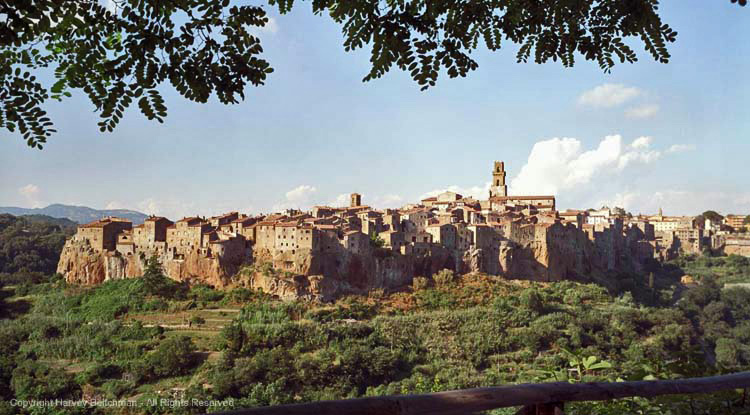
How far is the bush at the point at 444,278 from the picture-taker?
27375 mm

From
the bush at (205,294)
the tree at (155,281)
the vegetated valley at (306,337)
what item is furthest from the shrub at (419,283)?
the tree at (155,281)

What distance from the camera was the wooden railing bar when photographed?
1.78 m

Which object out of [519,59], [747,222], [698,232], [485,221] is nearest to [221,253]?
[485,221]

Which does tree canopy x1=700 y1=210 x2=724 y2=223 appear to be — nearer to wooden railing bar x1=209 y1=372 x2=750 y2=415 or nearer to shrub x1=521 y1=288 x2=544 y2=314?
shrub x1=521 y1=288 x2=544 y2=314

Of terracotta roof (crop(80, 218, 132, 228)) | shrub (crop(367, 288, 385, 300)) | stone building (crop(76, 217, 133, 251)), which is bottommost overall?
shrub (crop(367, 288, 385, 300))

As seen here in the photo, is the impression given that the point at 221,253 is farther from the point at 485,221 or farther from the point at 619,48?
the point at 619,48

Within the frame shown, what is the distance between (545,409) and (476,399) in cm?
35

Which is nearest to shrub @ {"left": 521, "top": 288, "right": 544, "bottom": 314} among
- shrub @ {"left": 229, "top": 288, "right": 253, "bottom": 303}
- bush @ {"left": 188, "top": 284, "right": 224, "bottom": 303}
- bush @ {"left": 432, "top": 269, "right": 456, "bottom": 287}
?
bush @ {"left": 432, "top": 269, "right": 456, "bottom": 287}

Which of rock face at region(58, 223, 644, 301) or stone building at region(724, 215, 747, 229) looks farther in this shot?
stone building at region(724, 215, 747, 229)

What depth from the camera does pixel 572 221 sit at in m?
37.2

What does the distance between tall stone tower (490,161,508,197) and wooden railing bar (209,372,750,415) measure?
43.7m

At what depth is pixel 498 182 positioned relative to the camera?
47.2 m

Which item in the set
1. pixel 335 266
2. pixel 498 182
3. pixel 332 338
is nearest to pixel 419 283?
pixel 335 266

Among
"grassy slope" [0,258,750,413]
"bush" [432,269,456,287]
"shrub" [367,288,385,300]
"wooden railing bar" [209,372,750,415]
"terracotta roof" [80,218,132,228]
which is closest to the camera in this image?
"wooden railing bar" [209,372,750,415]
